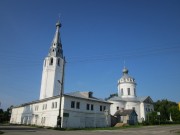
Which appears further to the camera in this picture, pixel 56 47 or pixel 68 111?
pixel 56 47

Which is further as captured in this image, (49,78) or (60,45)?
(60,45)

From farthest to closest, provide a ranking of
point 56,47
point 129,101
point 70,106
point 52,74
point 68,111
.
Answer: point 56,47
point 52,74
point 129,101
point 70,106
point 68,111

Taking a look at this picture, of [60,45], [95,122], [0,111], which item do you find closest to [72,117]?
[95,122]

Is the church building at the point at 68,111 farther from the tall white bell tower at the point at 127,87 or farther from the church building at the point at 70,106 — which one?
the tall white bell tower at the point at 127,87

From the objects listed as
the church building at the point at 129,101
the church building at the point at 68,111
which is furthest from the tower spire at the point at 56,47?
the church building at the point at 129,101

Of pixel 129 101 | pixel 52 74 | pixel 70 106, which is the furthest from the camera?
pixel 52 74

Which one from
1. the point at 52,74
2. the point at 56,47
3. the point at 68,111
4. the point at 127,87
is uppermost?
the point at 56,47

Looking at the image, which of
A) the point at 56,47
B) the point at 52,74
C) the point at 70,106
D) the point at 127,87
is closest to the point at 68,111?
the point at 70,106

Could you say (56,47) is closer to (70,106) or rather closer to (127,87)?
(127,87)

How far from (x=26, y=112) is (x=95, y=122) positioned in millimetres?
21664

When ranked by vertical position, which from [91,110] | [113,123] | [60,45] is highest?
[60,45]

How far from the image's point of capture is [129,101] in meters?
58.7

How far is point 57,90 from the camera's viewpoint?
60.0 metres

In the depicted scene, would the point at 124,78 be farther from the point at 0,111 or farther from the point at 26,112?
the point at 0,111
